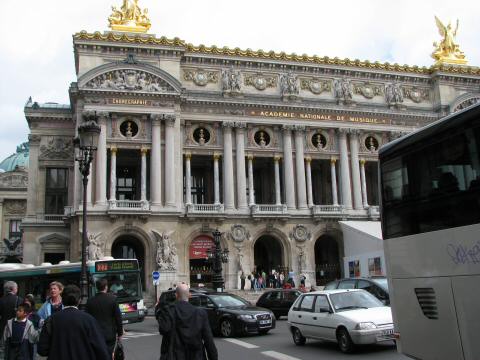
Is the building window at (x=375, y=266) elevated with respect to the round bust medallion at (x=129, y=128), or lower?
lower

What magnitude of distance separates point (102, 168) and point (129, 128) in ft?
12.3

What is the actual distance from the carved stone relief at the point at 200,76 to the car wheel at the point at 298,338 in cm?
2991

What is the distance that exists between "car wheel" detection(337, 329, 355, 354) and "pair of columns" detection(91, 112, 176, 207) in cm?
2649

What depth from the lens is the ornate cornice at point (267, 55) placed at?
4022cm

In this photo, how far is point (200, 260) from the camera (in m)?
40.6

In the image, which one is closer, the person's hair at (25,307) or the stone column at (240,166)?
the person's hair at (25,307)

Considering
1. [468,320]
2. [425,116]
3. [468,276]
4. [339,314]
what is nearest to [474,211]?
[468,276]

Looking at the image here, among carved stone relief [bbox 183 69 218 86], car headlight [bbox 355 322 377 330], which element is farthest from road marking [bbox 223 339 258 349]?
carved stone relief [bbox 183 69 218 86]

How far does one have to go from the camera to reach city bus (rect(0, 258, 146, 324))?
23.4 metres

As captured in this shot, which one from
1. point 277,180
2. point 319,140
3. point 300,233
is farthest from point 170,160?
point 319,140

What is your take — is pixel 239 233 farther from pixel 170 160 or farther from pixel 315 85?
pixel 315 85

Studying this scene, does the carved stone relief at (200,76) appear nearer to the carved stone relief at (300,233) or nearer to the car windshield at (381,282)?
the carved stone relief at (300,233)

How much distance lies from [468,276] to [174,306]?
4.29 m

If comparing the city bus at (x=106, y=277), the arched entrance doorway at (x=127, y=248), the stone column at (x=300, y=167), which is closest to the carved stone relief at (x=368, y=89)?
the stone column at (x=300, y=167)
